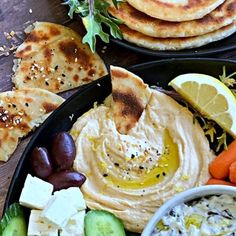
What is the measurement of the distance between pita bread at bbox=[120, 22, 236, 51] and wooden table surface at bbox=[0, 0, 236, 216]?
9 cm

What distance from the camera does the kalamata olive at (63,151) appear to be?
2.46 metres

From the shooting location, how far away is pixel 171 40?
266 centimetres

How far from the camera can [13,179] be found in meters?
2.45

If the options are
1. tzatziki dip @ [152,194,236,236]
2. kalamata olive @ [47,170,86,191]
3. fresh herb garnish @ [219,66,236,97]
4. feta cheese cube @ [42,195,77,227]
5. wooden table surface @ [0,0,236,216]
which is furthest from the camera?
wooden table surface @ [0,0,236,216]

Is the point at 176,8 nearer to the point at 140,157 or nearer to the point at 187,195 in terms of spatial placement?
the point at 140,157

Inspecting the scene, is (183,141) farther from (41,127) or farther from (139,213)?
(41,127)

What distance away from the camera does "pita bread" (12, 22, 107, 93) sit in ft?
8.94

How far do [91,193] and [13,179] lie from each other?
0.87ft

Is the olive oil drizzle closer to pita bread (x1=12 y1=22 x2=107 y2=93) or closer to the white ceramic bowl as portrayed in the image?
the white ceramic bowl

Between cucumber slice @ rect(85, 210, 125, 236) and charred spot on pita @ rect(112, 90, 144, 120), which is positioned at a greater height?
charred spot on pita @ rect(112, 90, 144, 120)

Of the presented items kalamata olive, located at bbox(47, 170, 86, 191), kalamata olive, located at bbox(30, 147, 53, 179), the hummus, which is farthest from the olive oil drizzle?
kalamata olive, located at bbox(30, 147, 53, 179)

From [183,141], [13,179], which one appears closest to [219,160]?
[183,141]

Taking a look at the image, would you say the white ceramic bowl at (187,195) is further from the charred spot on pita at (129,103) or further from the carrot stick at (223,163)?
the charred spot on pita at (129,103)

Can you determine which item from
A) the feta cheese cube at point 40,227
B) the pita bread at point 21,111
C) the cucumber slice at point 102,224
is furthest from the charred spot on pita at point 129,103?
the feta cheese cube at point 40,227
